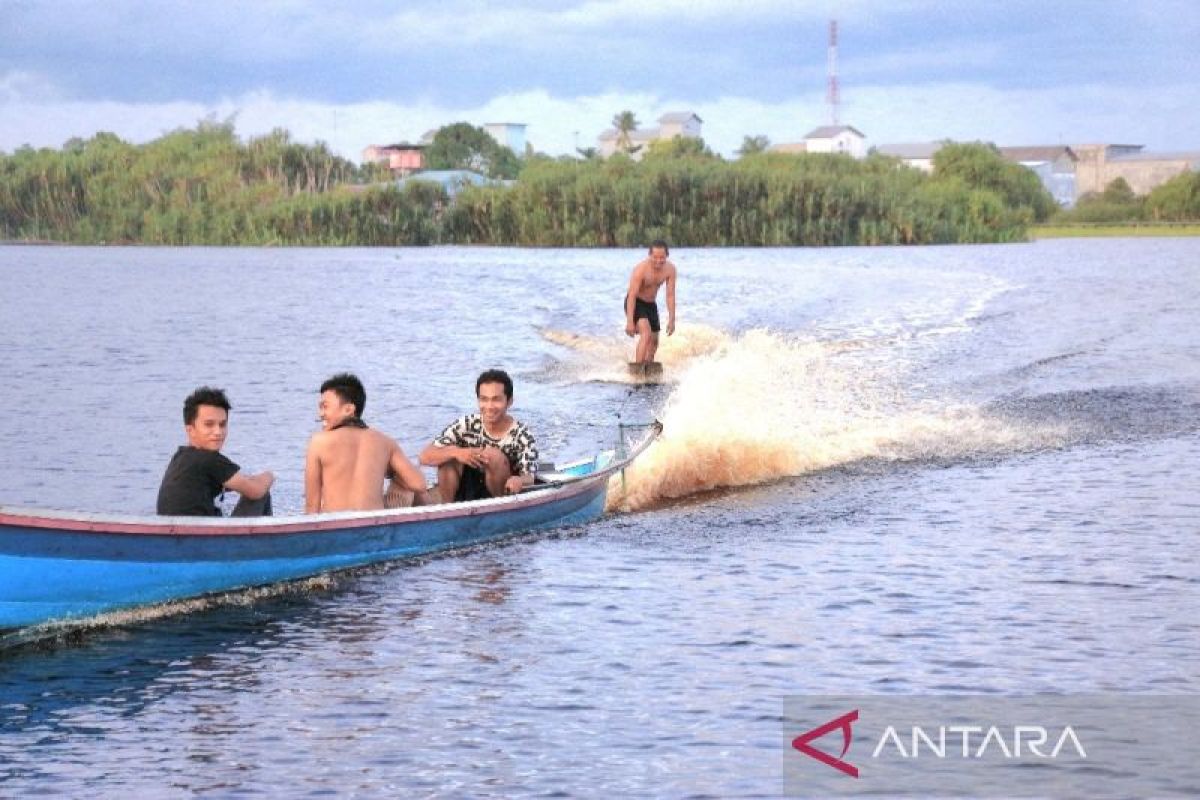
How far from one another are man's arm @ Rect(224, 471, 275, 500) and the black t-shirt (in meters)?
0.04

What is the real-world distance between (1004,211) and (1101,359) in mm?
57520

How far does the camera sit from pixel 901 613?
11.5 m

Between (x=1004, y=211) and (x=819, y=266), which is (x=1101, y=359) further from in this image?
(x=1004, y=211)

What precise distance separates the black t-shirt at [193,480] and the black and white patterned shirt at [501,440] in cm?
248

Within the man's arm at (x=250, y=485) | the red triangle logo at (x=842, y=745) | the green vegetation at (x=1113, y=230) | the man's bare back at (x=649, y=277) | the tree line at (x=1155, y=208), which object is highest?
the tree line at (x=1155, y=208)

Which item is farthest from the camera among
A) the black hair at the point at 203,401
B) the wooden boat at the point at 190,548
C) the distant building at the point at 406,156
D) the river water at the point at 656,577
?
the distant building at the point at 406,156

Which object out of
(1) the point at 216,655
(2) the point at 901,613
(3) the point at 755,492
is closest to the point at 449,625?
(1) the point at 216,655

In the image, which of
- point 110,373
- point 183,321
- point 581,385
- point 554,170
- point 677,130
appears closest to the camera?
point 581,385

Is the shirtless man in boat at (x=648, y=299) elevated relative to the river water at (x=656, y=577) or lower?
elevated

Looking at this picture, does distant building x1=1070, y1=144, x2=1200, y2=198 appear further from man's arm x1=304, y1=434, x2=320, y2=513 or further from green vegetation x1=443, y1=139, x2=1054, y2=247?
man's arm x1=304, y1=434, x2=320, y2=513

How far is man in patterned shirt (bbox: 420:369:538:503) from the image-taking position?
13.3 m

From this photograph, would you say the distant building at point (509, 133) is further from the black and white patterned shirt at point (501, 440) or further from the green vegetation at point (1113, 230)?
the black and white patterned shirt at point (501, 440)

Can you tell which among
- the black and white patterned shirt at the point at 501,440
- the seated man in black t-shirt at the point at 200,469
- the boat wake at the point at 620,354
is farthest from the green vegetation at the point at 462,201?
the seated man in black t-shirt at the point at 200,469

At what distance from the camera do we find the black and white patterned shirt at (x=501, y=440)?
13.6 meters
